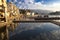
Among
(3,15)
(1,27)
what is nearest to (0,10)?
(3,15)

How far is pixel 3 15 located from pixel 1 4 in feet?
9.77

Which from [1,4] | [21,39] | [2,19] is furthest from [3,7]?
[21,39]

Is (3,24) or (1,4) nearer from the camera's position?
(1,4)

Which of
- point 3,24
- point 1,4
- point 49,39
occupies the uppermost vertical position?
point 1,4

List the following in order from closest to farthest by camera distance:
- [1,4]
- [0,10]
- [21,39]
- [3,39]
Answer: [3,39], [21,39], [1,4], [0,10]

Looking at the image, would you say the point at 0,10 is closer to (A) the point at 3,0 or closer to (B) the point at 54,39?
(A) the point at 3,0

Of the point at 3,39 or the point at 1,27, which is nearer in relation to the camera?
the point at 3,39

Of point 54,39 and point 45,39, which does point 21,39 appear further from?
point 54,39

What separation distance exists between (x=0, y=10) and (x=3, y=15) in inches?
59.3

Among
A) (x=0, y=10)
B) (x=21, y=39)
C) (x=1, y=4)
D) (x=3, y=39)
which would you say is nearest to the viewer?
(x=3, y=39)

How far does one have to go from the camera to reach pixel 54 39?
26.0 meters

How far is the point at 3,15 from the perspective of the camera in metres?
32.3

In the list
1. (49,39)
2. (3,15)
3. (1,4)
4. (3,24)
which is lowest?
(49,39)

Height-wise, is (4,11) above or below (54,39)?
above
